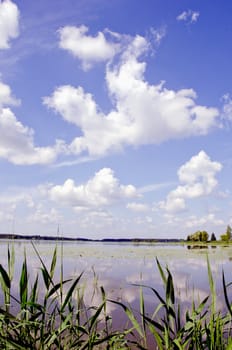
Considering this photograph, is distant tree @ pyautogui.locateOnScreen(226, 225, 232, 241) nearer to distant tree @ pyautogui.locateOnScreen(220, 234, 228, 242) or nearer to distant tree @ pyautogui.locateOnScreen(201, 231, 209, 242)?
distant tree @ pyautogui.locateOnScreen(220, 234, 228, 242)

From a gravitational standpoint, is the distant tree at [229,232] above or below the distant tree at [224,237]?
above

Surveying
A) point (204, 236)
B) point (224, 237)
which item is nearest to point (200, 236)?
point (204, 236)

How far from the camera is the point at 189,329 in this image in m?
2.47

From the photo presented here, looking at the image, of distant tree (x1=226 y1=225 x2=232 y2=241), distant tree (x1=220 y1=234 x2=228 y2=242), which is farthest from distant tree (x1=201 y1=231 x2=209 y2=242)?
distant tree (x1=226 y1=225 x2=232 y2=241)

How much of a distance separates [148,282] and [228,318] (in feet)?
31.9

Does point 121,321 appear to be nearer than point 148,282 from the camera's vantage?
Yes

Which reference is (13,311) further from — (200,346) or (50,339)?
(200,346)

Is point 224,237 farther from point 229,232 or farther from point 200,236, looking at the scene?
point 200,236

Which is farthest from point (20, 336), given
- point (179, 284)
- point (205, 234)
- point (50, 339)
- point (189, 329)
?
point (205, 234)

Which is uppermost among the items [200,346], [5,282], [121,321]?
[5,282]

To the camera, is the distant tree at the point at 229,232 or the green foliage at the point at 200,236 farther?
the green foliage at the point at 200,236

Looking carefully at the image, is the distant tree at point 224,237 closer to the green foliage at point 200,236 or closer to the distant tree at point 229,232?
the distant tree at point 229,232

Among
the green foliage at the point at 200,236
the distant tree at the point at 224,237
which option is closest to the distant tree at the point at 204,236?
the green foliage at the point at 200,236

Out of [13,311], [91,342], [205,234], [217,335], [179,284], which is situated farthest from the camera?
[205,234]
